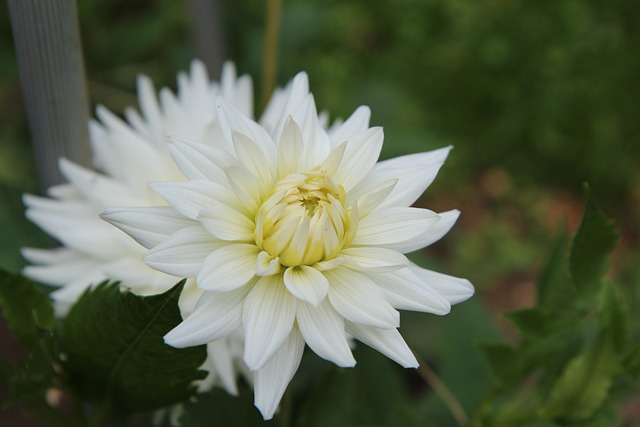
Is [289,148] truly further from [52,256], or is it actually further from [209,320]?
[52,256]

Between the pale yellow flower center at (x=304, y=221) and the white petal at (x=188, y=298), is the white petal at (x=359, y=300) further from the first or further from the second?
the white petal at (x=188, y=298)

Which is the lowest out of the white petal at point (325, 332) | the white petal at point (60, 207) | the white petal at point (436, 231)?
A: the white petal at point (60, 207)

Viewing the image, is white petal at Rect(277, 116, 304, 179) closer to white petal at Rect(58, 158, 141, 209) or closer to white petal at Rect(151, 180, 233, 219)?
white petal at Rect(151, 180, 233, 219)

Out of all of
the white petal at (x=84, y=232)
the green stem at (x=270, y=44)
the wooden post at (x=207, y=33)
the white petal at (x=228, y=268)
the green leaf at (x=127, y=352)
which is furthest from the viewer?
the wooden post at (x=207, y=33)

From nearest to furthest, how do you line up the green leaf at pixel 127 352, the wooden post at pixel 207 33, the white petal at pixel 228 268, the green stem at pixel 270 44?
the white petal at pixel 228 268
the green leaf at pixel 127 352
the green stem at pixel 270 44
the wooden post at pixel 207 33

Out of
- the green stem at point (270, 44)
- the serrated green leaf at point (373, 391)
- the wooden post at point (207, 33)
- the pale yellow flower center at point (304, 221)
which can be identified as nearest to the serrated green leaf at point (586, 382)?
the serrated green leaf at point (373, 391)

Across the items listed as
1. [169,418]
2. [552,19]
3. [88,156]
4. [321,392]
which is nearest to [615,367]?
[321,392]

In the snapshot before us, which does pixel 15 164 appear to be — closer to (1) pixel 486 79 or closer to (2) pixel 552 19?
(1) pixel 486 79

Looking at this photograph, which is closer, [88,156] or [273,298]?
[273,298]
